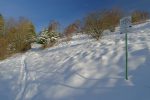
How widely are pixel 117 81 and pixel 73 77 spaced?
2530 mm

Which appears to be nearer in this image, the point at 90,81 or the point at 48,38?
the point at 90,81

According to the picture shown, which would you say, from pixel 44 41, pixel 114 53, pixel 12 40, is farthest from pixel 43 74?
pixel 12 40

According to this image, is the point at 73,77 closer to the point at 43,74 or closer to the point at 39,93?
the point at 39,93

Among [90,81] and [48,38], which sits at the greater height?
[48,38]

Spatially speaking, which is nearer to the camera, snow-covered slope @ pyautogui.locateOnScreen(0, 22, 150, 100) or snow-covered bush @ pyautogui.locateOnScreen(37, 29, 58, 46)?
snow-covered slope @ pyautogui.locateOnScreen(0, 22, 150, 100)

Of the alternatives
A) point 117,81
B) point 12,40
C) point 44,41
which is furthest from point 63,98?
point 12,40

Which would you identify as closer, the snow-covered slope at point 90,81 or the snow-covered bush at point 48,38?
the snow-covered slope at point 90,81

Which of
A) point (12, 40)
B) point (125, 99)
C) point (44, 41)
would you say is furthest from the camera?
point (12, 40)

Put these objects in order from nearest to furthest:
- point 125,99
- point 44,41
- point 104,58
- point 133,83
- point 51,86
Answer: point 125,99 → point 133,83 → point 51,86 → point 104,58 → point 44,41

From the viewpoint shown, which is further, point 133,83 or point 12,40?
point 12,40

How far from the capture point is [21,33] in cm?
5006

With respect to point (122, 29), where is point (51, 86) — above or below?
below

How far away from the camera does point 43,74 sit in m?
14.0

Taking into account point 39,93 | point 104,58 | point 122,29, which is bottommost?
point 39,93
